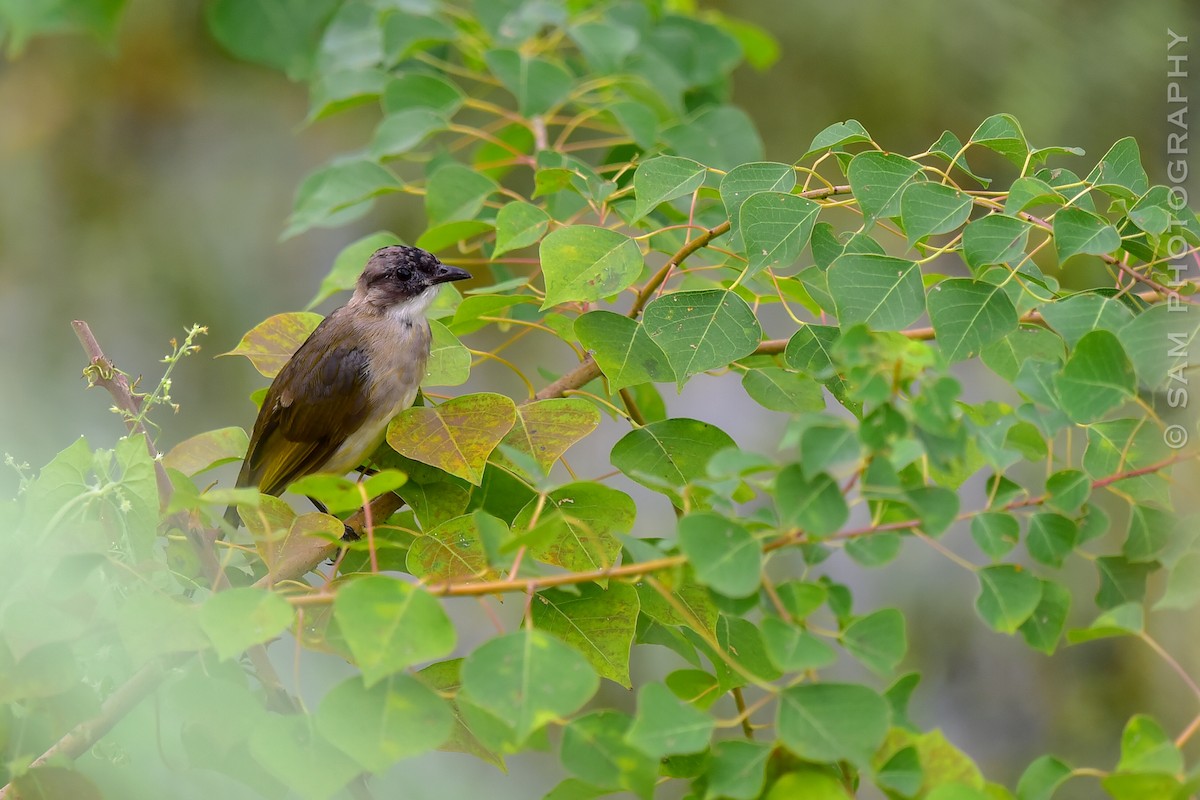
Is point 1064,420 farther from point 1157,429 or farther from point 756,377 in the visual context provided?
point 756,377

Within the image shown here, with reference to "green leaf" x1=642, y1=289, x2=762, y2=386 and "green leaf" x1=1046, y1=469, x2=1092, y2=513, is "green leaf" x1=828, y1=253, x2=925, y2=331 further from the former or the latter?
"green leaf" x1=1046, y1=469, x2=1092, y2=513

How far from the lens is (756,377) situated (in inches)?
68.1

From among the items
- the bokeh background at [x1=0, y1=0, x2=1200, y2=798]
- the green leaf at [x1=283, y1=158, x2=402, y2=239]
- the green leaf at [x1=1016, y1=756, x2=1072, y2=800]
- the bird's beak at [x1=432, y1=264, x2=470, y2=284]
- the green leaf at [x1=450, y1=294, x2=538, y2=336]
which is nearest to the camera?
the green leaf at [x1=1016, y1=756, x2=1072, y2=800]

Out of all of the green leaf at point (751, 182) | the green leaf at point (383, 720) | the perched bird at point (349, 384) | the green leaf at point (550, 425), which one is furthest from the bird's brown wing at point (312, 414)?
the green leaf at point (383, 720)

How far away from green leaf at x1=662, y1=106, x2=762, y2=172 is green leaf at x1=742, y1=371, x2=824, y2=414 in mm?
1179

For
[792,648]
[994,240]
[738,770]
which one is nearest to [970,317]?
[994,240]

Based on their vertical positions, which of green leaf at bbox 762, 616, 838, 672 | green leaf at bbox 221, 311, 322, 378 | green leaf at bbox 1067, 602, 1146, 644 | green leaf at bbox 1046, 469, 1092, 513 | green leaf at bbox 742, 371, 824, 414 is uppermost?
green leaf at bbox 221, 311, 322, 378

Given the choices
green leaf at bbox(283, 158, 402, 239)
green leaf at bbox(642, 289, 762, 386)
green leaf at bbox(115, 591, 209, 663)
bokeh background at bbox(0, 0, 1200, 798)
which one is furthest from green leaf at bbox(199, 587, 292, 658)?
bokeh background at bbox(0, 0, 1200, 798)

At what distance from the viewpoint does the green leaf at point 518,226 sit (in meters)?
1.93

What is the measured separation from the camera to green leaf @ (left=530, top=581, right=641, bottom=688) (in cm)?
149

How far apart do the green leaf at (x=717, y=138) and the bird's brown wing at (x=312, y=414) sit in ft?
3.34

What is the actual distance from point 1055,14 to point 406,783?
14.8 feet

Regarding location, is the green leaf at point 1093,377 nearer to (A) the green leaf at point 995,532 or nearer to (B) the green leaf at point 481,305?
(A) the green leaf at point 995,532

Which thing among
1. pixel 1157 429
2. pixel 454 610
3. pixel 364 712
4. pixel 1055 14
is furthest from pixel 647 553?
pixel 1055 14
